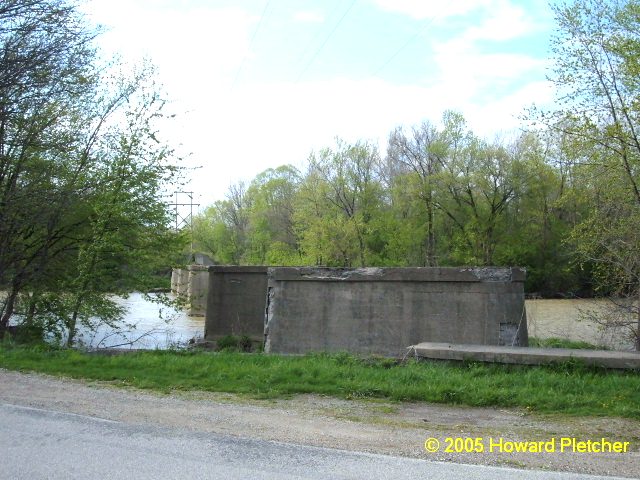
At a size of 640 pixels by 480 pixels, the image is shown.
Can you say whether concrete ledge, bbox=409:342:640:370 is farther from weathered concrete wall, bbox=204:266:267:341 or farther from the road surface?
weathered concrete wall, bbox=204:266:267:341

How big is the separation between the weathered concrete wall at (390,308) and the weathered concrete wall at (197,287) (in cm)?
390

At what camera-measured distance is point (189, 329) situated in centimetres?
2559

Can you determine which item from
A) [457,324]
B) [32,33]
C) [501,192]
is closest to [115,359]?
[457,324]

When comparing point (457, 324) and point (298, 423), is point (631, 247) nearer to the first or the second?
point (457, 324)

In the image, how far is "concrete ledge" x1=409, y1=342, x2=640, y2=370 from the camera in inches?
337

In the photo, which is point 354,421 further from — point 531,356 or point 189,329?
point 189,329


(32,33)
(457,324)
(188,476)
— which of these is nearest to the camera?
(188,476)

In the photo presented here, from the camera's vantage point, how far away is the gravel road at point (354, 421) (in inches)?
204

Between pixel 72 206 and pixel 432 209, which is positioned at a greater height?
pixel 432 209

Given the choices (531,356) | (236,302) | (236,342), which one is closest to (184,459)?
(531,356)

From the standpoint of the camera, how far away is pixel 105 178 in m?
15.5

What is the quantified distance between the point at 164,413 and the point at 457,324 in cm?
662

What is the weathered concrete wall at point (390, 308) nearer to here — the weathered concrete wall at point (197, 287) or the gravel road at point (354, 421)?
the weathered concrete wall at point (197, 287)

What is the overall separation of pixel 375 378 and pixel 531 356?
236cm
